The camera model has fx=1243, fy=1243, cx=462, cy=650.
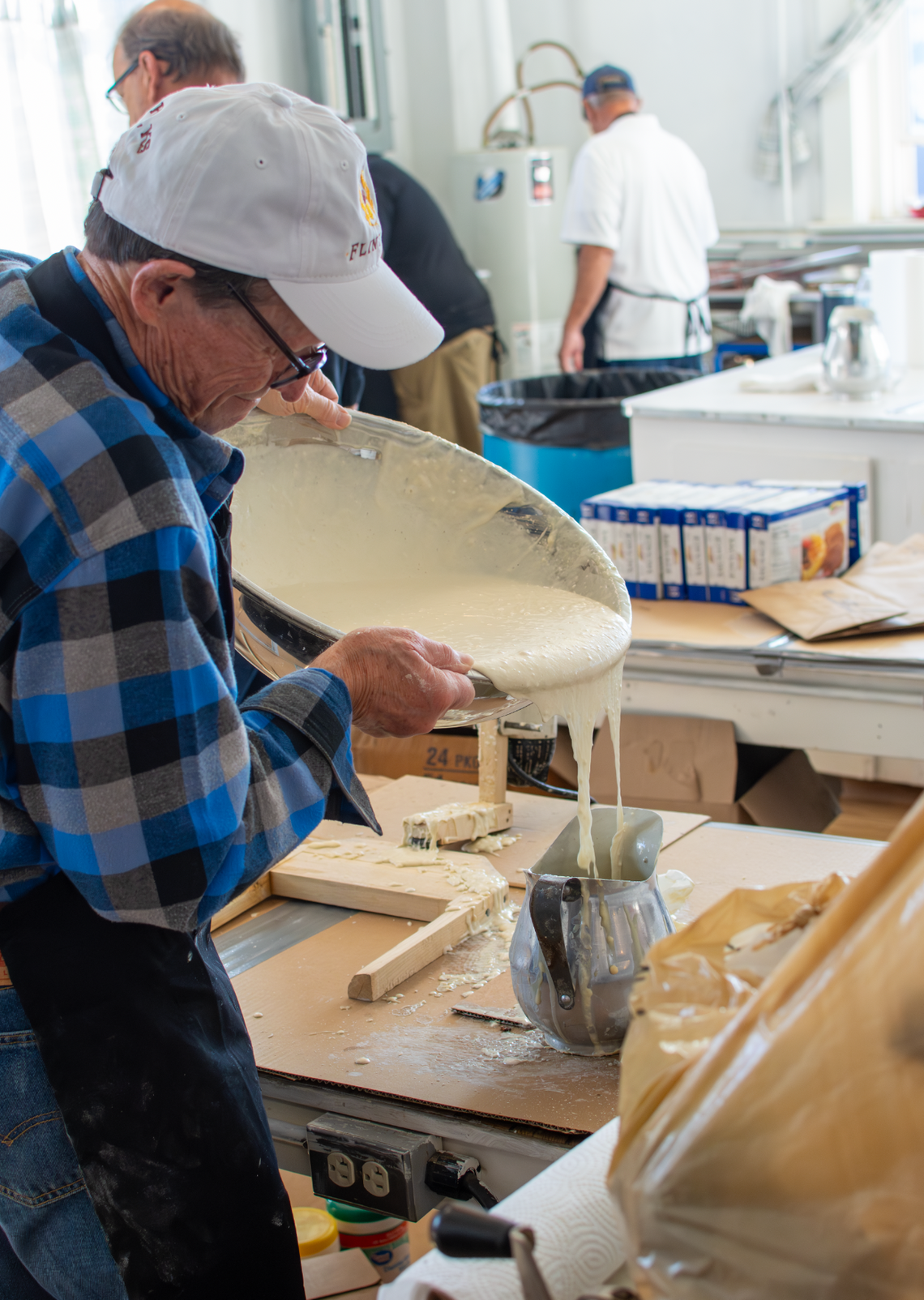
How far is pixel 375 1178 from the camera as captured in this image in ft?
3.74

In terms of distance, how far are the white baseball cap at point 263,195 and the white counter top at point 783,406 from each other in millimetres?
2261

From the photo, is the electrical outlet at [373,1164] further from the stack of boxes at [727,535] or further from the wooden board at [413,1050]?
the stack of boxes at [727,535]

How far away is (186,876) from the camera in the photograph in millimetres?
879

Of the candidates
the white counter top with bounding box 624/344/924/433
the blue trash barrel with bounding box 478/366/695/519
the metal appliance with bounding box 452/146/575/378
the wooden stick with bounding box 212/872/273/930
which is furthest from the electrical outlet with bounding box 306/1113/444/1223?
the metal appliance with bounding box 452/146/575/378

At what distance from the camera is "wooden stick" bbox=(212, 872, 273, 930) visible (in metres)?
1.59

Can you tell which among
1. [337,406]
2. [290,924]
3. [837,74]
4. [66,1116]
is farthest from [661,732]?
[837,74]

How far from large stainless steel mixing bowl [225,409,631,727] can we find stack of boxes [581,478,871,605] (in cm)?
105

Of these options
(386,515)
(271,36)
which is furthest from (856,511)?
(271,36)

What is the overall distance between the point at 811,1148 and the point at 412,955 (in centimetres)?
84

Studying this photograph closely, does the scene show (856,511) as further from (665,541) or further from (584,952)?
(584,952)

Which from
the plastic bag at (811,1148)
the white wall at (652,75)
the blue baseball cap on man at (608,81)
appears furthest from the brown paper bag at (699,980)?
the white wall at (652,75)

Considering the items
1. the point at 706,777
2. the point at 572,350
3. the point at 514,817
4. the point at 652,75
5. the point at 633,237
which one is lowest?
the point at 706,777

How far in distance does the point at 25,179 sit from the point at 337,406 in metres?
2.77

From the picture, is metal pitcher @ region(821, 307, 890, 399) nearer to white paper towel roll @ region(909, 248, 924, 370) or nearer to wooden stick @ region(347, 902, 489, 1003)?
white paper towel roll @ region(909, 248, 924, 370)
